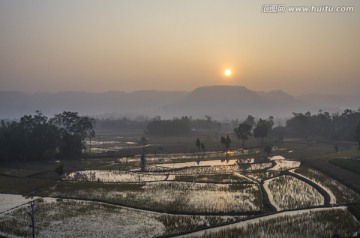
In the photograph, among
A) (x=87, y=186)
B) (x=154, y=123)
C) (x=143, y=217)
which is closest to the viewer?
(x=143, y=217)

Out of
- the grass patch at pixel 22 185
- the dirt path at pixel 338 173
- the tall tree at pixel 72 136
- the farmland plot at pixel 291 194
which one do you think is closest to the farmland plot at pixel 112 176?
the grass patch at pixel 22 185

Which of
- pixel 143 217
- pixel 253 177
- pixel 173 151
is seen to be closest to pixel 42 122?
pixel 173 151

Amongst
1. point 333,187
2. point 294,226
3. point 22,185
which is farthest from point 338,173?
point 22,185

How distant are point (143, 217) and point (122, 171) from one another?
90.9 feet

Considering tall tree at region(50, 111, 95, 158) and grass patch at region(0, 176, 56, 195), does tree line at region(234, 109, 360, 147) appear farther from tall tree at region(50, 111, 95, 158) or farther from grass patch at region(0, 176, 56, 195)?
grass patch at region(0, 176, 56, 195)

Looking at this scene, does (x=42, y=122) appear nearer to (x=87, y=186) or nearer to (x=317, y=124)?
(x=87, y=186)

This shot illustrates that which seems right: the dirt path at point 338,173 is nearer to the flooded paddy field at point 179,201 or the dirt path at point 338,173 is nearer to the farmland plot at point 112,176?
the flooded paddy field at point 179,201

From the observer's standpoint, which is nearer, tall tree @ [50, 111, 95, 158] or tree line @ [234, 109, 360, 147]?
tall tree @ [50, 111, 95, 158]

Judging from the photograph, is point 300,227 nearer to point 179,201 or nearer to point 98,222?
point 179,201

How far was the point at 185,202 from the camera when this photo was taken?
125 feet

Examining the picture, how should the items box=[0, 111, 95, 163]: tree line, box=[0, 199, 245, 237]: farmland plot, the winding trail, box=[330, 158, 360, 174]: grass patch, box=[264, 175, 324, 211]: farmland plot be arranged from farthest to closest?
box=[0, 111, 95, 163]: tree line → box=[330, 158, 360, 174]: grass patch → box=[264, 175, 324, 211]: farmland plot → box=[0, 199, 245, 237]: farmland plot → the winding trail

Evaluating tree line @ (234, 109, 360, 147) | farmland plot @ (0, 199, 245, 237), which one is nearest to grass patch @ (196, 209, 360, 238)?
farmland plot @ (0, 199, 245, 237)

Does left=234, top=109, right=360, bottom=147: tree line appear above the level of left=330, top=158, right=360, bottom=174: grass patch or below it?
above

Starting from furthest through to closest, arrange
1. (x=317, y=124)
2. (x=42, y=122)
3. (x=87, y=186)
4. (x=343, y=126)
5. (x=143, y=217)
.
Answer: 1. (x=317, y=124)
2. (x=343, y=126)
3. (x=42, y=122)
4. (x=87, y=186)
5. (x=143, y=217)
